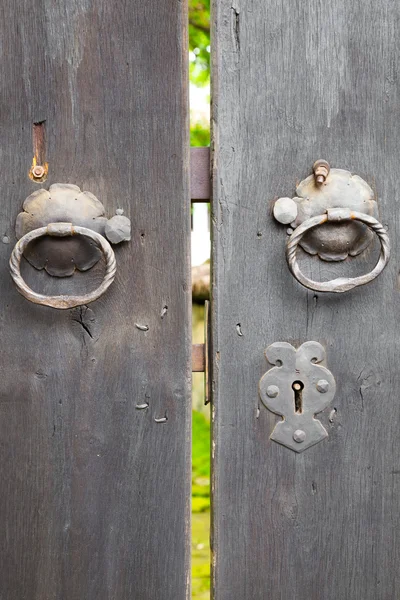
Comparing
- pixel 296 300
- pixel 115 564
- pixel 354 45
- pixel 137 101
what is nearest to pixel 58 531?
pixel 115 564

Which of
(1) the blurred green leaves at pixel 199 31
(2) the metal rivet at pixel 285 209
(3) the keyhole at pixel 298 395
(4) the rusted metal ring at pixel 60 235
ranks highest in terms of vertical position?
(1) the blurred green leaves at pixel 199 31

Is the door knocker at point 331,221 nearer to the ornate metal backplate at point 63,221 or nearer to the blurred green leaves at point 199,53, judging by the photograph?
the ornate metal backplate at point 63,221

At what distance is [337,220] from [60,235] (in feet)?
1.08

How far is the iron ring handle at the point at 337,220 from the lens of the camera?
2.47ft

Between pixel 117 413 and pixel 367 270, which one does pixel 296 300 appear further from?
pixel 117 413

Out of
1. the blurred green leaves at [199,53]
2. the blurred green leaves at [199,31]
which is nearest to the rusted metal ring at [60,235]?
the blurred green leaves at [199,53]

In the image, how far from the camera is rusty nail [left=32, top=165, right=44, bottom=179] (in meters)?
0.78

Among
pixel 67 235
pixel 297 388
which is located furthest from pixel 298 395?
pixel 67 235

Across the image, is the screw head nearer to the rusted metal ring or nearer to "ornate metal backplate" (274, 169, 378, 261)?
"ornate metal backplate" (274, 169, 378, 261)

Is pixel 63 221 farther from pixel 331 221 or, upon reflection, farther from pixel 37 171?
pixel 331 221

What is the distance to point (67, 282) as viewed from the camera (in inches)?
31.2

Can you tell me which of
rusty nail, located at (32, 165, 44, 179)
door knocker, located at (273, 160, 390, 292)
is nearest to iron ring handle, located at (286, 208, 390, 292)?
door knocker, located at (273, 160, 390, 292)

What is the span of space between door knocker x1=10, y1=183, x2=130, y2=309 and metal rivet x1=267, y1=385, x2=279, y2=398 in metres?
0.24

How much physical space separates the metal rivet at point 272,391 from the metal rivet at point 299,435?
0.18 ft
